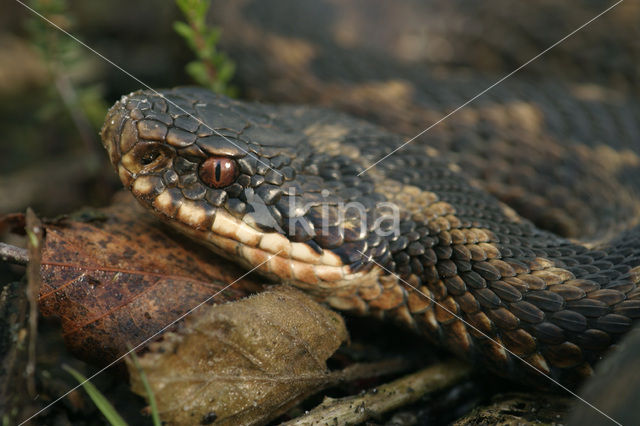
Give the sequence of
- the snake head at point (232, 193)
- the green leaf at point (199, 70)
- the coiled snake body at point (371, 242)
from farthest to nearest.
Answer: the green leaf at point (199, 70)
the snake head at point (232, 193)
the coiled snake body at point (371, 242)

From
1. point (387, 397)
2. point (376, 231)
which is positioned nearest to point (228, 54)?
point (376, 231)

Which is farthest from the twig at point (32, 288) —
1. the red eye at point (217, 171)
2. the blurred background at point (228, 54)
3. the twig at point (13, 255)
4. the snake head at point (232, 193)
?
the blurred background at point (228, 54)

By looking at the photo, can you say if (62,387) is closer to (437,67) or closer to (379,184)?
(379,184)

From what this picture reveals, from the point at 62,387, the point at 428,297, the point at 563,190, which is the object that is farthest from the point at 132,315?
the point at 563,190

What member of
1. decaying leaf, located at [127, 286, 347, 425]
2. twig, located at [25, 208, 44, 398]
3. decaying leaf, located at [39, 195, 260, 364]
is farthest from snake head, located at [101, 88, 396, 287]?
twig, located at [25, 208, 44, 398]

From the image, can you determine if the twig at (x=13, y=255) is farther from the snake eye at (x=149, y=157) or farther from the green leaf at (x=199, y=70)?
the green leaf at (x=199, y=70)

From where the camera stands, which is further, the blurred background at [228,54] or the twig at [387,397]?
the blurred background at [228,54]

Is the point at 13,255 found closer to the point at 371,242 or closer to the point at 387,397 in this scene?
the point at 371,242
